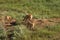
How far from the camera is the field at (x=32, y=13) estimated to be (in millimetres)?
10367

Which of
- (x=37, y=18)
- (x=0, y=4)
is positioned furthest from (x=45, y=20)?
(x=0, y=4)

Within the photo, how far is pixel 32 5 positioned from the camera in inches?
575

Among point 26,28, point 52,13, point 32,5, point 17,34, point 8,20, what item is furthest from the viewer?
point 32,5

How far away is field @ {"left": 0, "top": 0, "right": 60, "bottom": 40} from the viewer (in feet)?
34.0

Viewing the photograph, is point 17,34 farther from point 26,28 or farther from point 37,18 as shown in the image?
point 37,18

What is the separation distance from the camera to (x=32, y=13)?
1343 cm

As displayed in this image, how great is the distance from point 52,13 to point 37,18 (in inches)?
49.1

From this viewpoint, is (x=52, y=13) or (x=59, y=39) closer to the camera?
(x=59, y=39)

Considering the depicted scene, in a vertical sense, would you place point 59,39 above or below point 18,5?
below

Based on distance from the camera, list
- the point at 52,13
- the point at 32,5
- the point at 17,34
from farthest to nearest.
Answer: the point at 32,5
the point at 52,13
the point at 17,34

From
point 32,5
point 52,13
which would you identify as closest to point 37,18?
point 52,13

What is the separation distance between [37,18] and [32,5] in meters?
2.19

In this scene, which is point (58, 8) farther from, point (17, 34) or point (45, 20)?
point (17, 34)

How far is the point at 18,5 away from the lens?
14.8 metres
